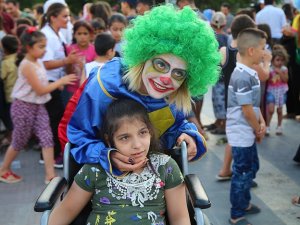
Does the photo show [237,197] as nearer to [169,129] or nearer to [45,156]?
[169,129]

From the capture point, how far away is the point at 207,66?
2.71 m

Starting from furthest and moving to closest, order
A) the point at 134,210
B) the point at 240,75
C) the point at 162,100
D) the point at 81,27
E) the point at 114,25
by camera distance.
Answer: the point at 114,25 → the point at 81,27 → the point at 240,75 → the point at 162,100 → the point at 134,210

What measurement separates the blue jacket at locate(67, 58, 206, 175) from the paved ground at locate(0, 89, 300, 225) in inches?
72.6

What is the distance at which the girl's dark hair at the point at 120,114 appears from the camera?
8.63 feet

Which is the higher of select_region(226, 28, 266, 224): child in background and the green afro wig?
the green afro wig

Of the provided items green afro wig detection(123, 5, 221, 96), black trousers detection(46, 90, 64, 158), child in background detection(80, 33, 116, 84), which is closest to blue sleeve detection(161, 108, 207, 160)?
green afro wig detection(123, 5, 221, 96)

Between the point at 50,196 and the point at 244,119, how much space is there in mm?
2061

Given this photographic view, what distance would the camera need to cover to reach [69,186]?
2.90 m

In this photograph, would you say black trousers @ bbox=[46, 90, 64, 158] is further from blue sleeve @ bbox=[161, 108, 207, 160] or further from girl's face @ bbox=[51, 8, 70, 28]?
blue sleeve @ bbox=[161, 108, 207, 160]

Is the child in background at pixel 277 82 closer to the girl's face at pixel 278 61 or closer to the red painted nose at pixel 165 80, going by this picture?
the girl's face at pixel 278 61

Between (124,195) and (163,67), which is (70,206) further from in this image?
(163,67)

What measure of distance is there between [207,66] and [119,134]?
582 mm

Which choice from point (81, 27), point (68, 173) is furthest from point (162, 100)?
point (81, 27)

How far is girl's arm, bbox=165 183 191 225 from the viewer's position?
8.93ft
